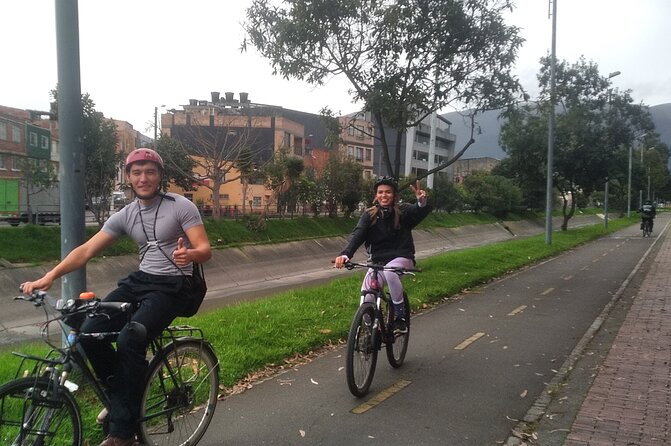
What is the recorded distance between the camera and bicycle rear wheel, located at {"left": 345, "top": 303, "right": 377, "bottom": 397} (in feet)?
14.7

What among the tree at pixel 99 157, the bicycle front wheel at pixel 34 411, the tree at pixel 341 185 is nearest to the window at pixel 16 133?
the tree at pixel 99 157

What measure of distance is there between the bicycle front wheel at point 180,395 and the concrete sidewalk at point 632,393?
8.26 ft

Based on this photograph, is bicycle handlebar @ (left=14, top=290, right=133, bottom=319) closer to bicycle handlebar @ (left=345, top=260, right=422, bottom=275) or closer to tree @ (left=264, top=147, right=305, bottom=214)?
bicycle handlebar @ (left=345, top=260, right=422, bottom=275)

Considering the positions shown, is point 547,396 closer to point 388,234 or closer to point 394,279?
point 394,279

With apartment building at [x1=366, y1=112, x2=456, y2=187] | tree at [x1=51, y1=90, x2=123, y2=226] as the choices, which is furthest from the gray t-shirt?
apartment building at [x1=366, y1=112, x2=456, y2=187]

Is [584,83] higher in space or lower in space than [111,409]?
higher

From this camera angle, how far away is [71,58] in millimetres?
4566

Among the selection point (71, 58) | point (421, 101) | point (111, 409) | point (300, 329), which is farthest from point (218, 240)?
point (111, 409)

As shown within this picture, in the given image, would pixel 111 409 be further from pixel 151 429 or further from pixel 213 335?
pixel 213 335

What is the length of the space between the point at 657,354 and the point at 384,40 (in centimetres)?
761

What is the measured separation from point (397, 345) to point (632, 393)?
2.08 m

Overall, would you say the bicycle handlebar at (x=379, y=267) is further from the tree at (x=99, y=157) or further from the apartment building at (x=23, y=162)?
the apartment building at (x=23, y=162)

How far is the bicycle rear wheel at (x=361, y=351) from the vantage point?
14.7 feet

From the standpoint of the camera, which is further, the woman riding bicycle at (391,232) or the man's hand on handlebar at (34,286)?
the woman riding bicycle at (391,232)
